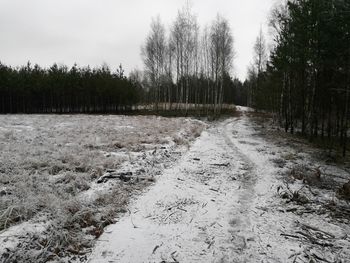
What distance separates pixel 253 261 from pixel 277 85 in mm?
25021

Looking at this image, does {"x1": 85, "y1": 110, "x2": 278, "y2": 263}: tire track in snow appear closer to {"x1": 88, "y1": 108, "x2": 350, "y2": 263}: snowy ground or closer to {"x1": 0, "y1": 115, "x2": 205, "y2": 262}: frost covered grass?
{"x1": 88, "y1": 108, "x2": 350, "y2": 263}: snowy ground

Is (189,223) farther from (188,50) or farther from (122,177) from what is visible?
(188,50)

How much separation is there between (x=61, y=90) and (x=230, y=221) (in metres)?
47.6

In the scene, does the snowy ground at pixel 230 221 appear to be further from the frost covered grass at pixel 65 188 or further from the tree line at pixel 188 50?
the tree line at pixel 188 50

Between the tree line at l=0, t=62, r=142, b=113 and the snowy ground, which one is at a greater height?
the tree line at l=0, t=62, r=142, b=113

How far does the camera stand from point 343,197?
7.26 meters

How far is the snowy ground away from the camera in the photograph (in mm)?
4449

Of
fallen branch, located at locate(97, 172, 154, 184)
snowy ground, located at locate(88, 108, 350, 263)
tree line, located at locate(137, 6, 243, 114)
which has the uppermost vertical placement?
tree line, located at locate(137, 6, 243, 114)

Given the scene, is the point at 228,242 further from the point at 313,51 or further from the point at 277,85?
the point at 277,85

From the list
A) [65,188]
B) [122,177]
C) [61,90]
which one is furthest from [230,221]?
[61,90]

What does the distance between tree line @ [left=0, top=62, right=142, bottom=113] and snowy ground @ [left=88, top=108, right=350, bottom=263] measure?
4301 cm

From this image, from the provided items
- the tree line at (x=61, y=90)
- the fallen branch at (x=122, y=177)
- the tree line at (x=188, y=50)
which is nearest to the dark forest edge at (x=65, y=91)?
the tree line at (x=61, y=90)

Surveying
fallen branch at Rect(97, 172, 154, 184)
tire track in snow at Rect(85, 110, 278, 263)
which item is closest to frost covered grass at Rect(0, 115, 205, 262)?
fallen branch at Rect(97, 172, 154, 184)

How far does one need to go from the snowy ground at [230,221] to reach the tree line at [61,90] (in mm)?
43014
